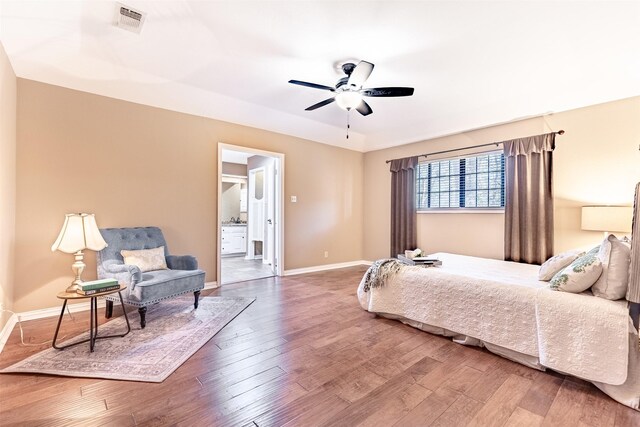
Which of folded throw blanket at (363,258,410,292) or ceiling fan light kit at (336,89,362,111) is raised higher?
ceiling fan light kit at (336,89,362,111)

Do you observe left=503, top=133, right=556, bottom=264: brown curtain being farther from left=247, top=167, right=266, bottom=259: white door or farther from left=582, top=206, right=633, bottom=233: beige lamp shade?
left=247, top=167, right=266, bottom=259: white door

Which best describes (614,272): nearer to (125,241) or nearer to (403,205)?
(403,205)

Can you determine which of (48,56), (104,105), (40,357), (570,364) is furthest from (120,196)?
(570,364)

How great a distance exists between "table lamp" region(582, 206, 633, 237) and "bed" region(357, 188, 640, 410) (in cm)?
85

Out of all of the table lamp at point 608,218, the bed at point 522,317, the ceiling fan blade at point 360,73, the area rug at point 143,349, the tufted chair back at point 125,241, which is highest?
the ceiling fan blade at point 360,73

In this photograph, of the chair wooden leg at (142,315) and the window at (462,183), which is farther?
the window at (462,183)

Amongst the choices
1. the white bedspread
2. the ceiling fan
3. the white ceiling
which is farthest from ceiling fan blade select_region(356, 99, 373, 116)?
the white bedspread

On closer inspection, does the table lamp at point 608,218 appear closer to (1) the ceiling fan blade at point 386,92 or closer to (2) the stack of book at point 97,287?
(1) the ceiling fan blade at point 386,92

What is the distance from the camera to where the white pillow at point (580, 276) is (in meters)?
2.01

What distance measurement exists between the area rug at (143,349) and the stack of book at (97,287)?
0.47 m

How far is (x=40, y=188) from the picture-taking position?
3045 millimetres

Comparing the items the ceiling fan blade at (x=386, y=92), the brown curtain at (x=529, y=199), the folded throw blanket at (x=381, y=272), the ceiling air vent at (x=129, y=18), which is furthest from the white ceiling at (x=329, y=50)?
the folded throw blanket at (x=381, y=272)

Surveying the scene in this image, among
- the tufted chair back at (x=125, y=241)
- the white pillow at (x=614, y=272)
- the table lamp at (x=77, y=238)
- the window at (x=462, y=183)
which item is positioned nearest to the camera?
the white pillow at (x=614, y=272)

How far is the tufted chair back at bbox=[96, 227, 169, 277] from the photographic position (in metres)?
3.05
